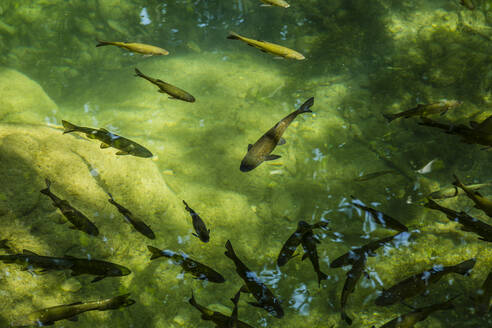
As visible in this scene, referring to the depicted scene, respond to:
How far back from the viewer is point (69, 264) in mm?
2625

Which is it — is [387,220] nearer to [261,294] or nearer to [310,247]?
[310,247]

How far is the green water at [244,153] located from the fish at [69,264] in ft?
1.13

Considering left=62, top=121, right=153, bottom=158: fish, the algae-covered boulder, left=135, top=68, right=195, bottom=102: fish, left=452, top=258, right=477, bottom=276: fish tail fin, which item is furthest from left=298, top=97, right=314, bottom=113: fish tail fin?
the algae-covered boulder

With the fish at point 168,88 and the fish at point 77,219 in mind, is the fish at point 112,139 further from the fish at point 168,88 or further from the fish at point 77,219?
the fish at point 168,88

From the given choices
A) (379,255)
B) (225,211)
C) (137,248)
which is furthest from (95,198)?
(379,255)

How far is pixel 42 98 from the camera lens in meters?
6.14

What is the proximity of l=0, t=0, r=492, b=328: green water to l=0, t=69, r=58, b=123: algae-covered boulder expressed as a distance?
0.12ft

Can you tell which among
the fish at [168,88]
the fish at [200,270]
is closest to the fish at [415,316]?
the fish at [200,270]

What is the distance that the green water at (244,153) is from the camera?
329 cm

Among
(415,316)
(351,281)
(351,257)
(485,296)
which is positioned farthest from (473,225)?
(351,281)

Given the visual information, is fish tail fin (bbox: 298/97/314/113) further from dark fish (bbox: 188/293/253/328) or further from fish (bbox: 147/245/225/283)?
dark fish (bbox: 188/293/253/328)

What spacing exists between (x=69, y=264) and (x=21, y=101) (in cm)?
485

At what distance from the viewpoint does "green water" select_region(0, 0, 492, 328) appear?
10.8 feet

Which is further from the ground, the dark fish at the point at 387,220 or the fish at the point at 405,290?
the dark fish at the point at 387,220
